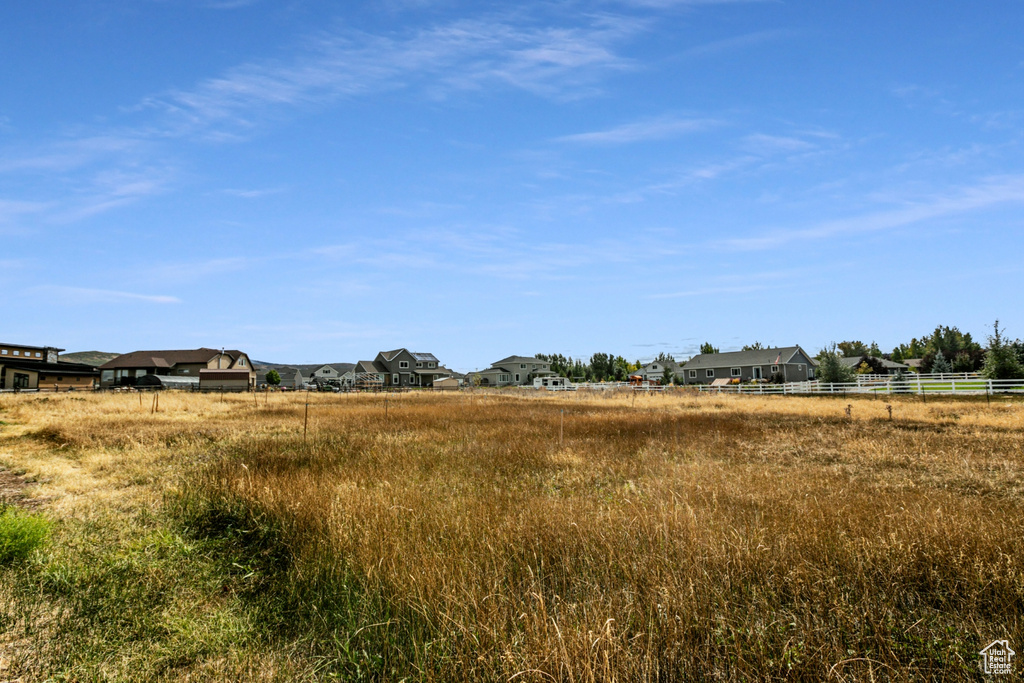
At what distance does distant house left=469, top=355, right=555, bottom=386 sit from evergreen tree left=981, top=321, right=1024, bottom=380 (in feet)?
234

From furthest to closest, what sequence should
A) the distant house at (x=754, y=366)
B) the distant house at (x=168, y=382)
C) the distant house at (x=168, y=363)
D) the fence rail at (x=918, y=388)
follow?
the distant house at (x=168, y=363)
the distant house at (x=754, y=366)
the distant house at (x=168, y=382)
the fence rail at (x=918, y=388)

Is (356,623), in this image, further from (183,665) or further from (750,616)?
(750,616)

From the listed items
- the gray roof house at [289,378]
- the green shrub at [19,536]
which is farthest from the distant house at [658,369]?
the green shrub at [19,536]

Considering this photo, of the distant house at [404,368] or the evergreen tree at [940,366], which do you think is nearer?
the evergreen tree at [940,366]

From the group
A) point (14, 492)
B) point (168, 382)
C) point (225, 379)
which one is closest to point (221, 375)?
point (225, 379)

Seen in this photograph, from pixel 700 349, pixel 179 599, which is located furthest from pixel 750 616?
pixel 700 349

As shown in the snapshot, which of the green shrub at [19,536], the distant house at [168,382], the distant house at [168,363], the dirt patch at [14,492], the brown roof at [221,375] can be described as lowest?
the dirt patch at [14,492]

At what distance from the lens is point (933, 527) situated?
5.75 metres

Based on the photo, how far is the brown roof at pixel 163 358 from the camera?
275ft

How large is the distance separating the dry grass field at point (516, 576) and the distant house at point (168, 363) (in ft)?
265

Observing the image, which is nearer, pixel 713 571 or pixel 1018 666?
pixel 1018 666

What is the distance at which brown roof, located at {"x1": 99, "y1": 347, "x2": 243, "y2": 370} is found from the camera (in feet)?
275

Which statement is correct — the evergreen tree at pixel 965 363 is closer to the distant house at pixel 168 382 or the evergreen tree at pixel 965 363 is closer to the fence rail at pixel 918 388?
the fence rail at pixel 918 388

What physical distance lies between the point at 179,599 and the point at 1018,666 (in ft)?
23.0
